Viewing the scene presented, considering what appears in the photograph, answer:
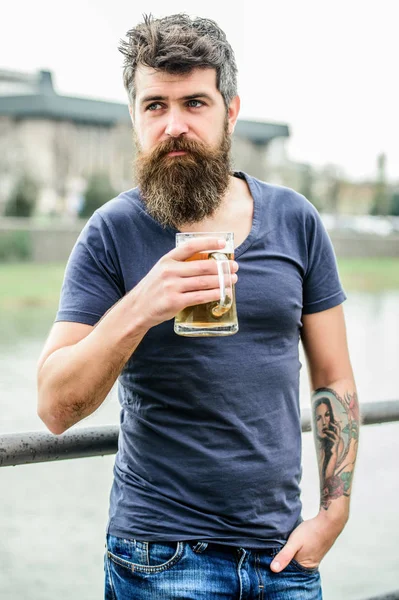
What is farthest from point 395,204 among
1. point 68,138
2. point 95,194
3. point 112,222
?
point 112,222

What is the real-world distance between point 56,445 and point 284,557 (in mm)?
571

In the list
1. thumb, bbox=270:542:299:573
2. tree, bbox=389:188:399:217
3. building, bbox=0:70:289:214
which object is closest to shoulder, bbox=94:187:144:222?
thumb, bbox=270:542:299:573

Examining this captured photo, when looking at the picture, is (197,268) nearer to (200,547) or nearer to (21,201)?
(200,547)

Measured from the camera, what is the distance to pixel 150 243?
5.98 feet

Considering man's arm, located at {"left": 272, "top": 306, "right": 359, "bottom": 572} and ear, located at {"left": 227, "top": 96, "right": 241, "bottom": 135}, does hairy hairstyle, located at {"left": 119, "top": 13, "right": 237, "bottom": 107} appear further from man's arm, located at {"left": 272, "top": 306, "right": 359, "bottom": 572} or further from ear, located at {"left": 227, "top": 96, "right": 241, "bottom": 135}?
man's arm, located at {"left": 272, "top": 306, "right": 359, "bottom": 572}

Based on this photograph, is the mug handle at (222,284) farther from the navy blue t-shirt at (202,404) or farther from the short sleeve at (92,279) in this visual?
the short sleeve at (92,279)

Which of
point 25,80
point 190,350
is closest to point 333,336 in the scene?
point 190,350

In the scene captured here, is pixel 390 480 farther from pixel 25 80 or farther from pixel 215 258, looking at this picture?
pixel 25 80

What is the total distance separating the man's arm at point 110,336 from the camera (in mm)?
1500

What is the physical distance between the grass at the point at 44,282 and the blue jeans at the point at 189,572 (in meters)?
25.7

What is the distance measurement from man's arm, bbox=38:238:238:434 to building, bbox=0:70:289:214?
43486 mm

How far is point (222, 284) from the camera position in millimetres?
1508

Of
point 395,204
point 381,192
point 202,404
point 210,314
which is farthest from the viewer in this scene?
point 395,204

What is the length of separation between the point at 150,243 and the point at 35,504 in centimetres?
487
